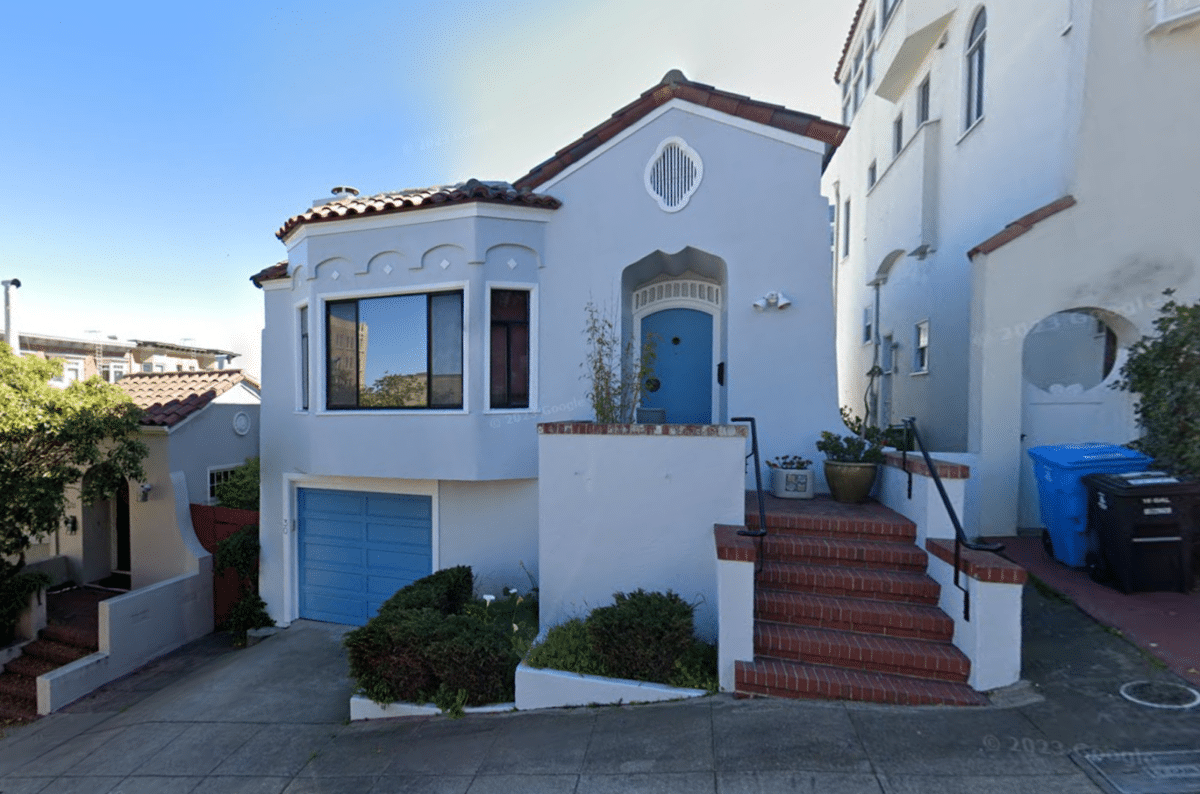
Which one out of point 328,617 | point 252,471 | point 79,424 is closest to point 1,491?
point 79,424

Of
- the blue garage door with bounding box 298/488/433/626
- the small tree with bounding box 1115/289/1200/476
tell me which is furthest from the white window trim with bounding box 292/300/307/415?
the small tree with bounding box 1115/289/1200/476

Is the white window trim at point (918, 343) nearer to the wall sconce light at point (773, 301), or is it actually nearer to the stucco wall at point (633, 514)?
the wall sconce light at point (773, 301)

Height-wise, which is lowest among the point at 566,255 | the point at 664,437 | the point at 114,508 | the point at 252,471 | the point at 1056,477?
the point at 114,508

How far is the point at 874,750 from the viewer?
359cm

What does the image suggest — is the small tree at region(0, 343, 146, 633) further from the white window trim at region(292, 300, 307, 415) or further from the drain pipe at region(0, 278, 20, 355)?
the drain pipe at region(0, 278, 20, 355)

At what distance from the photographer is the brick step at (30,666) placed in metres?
8.63

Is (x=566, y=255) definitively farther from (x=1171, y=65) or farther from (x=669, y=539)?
(x=1171, y=65)

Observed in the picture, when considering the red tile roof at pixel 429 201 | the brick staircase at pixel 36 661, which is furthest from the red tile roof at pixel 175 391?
the red tile roof at pixel 429 201

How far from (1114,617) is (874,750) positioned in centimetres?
301

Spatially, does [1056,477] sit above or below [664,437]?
below

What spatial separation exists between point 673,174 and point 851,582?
542cm

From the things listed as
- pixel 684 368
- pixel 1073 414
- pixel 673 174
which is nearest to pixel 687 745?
pixel 684 368

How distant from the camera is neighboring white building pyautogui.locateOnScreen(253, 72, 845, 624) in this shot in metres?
7.09

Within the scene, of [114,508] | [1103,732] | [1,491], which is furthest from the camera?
[114,508]
